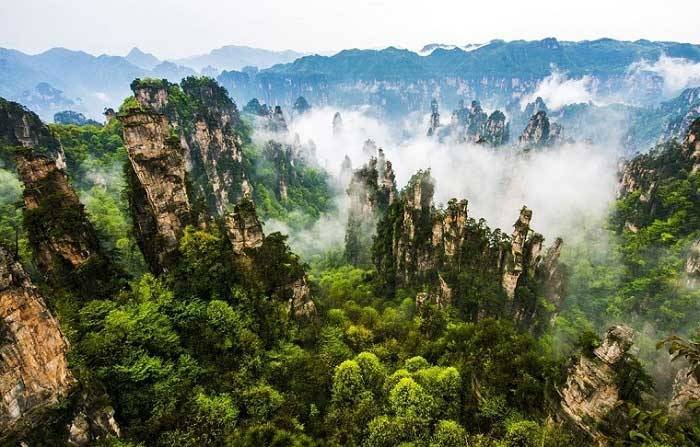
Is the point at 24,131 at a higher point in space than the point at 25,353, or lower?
higher

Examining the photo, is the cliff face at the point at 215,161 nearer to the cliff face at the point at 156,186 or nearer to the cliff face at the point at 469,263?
the cliff face at the point at 469,263

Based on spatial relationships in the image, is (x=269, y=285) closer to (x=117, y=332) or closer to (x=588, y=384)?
(x=117, y=332)

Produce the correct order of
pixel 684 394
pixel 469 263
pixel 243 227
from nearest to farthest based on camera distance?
pixel 684 394 < pixel 243 227 < pixel 469 263

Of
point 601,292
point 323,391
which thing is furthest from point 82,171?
point 601,292

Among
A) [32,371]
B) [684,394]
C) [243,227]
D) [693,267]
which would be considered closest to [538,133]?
[693,267]

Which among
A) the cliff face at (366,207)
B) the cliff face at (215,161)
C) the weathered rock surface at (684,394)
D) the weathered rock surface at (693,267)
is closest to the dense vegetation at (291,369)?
the weathered rock surface at (684,394)

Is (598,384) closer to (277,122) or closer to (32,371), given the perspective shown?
(32,371)
